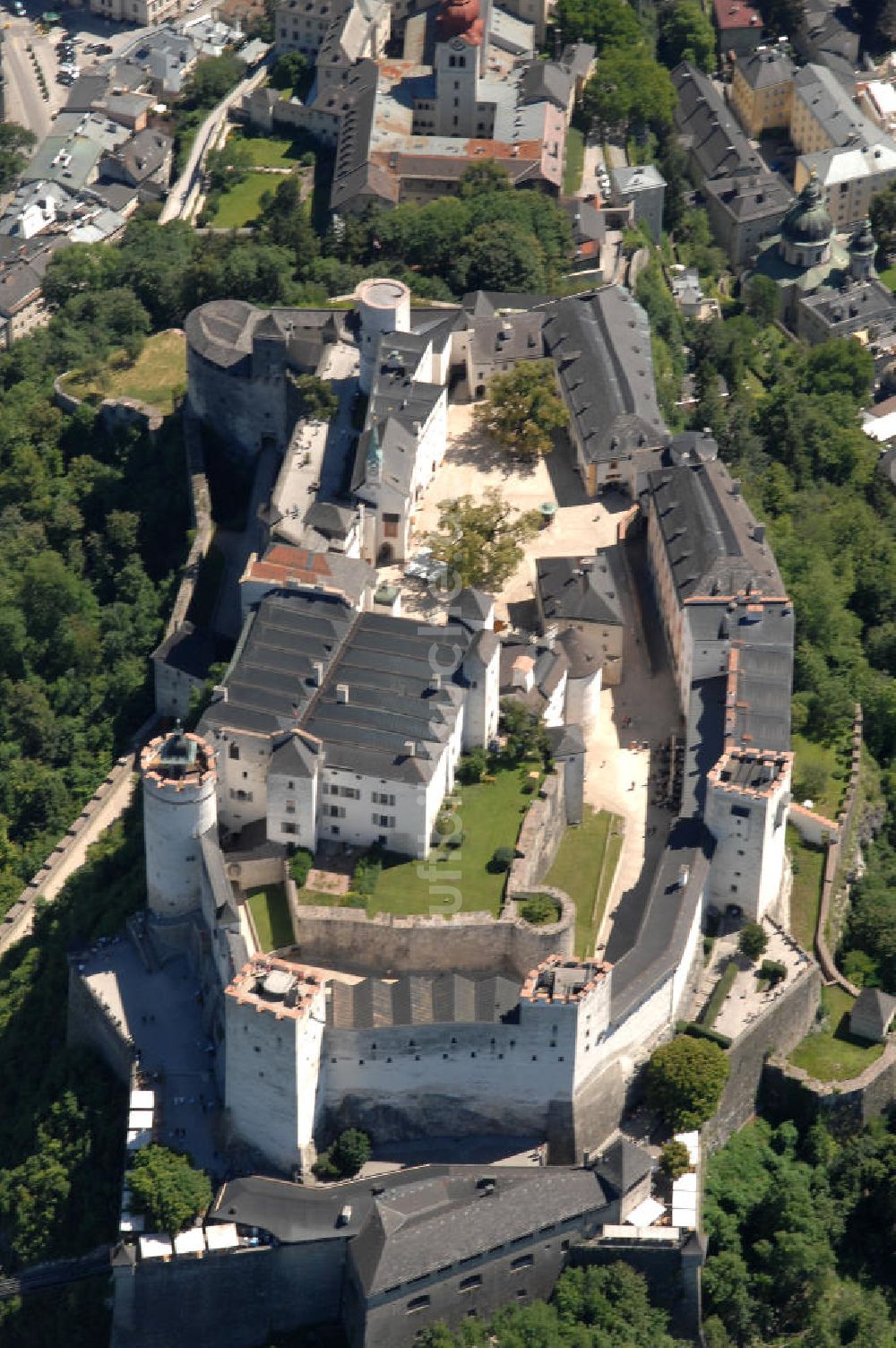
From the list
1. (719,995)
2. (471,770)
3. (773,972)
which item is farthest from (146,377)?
(773,972)

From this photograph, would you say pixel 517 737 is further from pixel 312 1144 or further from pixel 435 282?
pixel 435 282

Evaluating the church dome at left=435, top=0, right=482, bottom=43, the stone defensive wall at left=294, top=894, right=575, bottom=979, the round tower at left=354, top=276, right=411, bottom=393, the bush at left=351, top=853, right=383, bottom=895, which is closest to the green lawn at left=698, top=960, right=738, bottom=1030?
the stone defensive wall at left=294, top=894, right=575, bottom=979

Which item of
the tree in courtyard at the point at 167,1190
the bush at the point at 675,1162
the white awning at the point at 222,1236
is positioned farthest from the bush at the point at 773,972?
the tree in courtyard at the point at 167,1190

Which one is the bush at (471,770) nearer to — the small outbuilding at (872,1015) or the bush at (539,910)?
the bush at (539,910)

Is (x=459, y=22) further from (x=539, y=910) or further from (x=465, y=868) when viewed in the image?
(x=539, y=910)

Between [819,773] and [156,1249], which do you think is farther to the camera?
[819,773]

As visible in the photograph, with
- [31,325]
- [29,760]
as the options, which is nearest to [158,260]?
[31,325]
